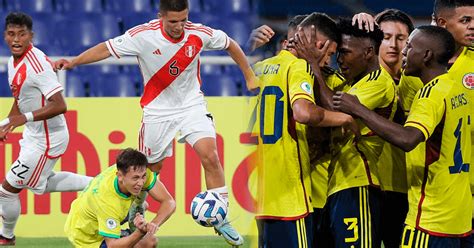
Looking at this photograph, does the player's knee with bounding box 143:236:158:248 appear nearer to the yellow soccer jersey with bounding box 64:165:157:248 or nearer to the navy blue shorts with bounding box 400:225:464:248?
the yellow soccer jersey with bounding box 64:165:157:248

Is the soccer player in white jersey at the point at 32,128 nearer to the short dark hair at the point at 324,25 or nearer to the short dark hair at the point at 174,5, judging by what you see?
the short dark hair at the point at 174,5

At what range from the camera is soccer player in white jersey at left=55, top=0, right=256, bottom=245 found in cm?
689

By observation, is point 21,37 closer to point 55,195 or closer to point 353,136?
point 55,195

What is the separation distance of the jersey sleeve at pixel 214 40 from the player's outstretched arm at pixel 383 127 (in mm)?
3070

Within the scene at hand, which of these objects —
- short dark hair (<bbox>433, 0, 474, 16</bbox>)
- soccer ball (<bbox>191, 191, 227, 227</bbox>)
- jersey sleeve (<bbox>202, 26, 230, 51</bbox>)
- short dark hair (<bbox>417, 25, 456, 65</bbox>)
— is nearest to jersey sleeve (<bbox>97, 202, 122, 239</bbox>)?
soccer ball (<bbox>191, 191, 227, 227</bbox>)

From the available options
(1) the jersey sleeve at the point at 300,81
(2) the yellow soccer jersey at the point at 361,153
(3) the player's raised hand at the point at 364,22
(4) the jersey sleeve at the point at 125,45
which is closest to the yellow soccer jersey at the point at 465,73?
(2) the yellow soccer jersey at the point at 361,153

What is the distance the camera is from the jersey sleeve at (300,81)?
425 centimetres

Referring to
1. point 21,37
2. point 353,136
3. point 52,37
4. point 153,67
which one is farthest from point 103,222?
point 52,37

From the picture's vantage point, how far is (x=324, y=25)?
4.50 meters

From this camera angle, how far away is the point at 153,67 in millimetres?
6988

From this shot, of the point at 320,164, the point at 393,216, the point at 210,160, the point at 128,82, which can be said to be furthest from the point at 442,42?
the point at 128,82

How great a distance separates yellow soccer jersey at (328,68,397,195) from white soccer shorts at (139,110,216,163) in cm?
244

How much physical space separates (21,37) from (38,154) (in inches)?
39.4

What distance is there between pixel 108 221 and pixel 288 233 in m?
1.83
